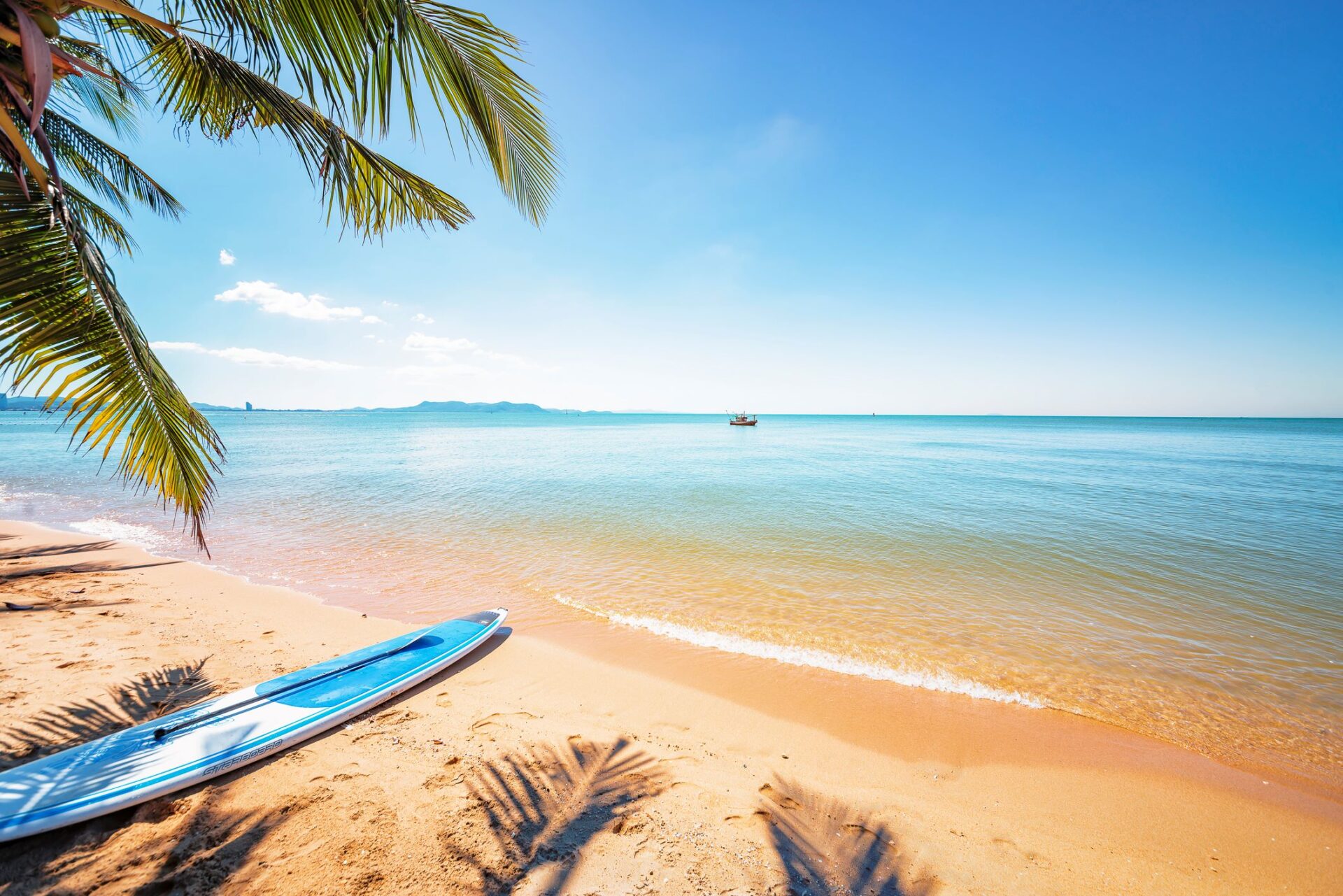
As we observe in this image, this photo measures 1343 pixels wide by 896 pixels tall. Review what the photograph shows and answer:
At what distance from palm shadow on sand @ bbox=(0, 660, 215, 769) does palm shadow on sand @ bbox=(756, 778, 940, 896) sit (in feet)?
16.2

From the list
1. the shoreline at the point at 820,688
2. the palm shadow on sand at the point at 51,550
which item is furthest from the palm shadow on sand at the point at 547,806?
the palm shadow on sand at the point at 51,550

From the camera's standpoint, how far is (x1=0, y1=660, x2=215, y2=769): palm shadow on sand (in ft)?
11.0

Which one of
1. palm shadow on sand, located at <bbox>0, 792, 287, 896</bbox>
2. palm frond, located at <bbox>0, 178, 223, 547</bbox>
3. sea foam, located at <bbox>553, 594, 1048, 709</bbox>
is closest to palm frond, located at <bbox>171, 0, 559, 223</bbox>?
palm frond, located at <bbox>0, 178, 223, 547</bbox>

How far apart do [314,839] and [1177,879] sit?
539cm

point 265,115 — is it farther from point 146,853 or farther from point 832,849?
point 832,849

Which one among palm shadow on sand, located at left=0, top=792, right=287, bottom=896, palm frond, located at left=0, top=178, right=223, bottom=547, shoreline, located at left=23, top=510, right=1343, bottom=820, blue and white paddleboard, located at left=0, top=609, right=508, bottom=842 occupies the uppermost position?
palm frond, located at left=0, top=178, right=223, bottom=547

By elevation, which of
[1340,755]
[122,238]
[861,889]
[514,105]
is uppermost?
[122,238]

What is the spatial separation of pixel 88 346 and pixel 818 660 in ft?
22.6

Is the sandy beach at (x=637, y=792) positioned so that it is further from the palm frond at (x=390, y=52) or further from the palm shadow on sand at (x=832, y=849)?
the palm frond at (x=390, y=52)

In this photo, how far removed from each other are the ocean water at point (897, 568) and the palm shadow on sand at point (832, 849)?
2.51 m

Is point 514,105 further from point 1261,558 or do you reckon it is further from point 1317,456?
point 1317,456

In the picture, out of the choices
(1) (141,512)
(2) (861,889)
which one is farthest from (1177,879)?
(1) (141,512)

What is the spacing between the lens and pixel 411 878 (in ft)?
8.36

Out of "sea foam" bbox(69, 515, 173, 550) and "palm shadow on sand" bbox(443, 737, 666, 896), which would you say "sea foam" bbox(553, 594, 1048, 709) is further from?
"sea foam" bbox(69, 515, 173, 550)
